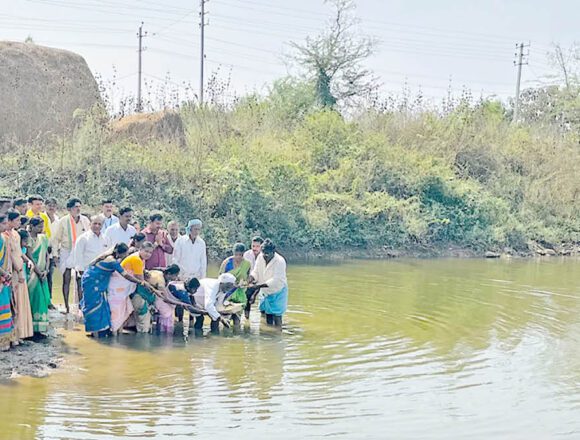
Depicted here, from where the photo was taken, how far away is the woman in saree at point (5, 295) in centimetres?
848

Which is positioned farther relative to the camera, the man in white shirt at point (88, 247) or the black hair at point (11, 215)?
the man in white shirt at point (88, 247)

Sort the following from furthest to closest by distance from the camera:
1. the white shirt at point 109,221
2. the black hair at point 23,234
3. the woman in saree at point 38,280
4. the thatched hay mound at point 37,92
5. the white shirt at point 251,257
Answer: the thatched hay mound at point 37,92, the white shirt at point 109,221, the white shirt at point 251,257, the woman in saree at point 38,280, the black hair at point 23,234

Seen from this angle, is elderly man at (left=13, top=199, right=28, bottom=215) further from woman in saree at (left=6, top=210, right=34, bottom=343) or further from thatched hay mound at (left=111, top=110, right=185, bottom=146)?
thatched hay mound at (left=111, top=110, right=185, bottom=146)

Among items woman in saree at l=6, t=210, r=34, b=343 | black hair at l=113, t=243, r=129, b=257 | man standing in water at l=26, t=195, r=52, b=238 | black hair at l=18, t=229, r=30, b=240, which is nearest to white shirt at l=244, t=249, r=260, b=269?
black hair at l=113, t=243, r=129, b=257

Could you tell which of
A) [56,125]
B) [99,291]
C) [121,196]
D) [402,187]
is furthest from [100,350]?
[402,187]

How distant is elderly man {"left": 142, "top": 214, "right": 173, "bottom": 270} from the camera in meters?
11.0

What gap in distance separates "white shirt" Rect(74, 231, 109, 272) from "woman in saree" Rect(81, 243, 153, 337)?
81 cm

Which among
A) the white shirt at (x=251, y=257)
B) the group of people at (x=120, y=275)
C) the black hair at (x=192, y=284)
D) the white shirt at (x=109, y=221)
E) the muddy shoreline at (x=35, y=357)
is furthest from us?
the white shirt at (x=109, y=221)

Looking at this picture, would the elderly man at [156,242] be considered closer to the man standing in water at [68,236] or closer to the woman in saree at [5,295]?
the man standing in water at [68,236]

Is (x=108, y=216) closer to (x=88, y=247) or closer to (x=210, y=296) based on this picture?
(x=88, y=247)

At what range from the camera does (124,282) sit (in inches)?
395

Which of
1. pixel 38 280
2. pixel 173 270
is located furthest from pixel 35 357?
pixel 173 270

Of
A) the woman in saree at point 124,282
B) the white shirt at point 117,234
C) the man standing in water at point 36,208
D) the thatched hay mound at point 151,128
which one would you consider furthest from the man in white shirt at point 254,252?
the thatched hay mound at point 151,128

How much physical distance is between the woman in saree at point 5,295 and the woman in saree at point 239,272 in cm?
320
